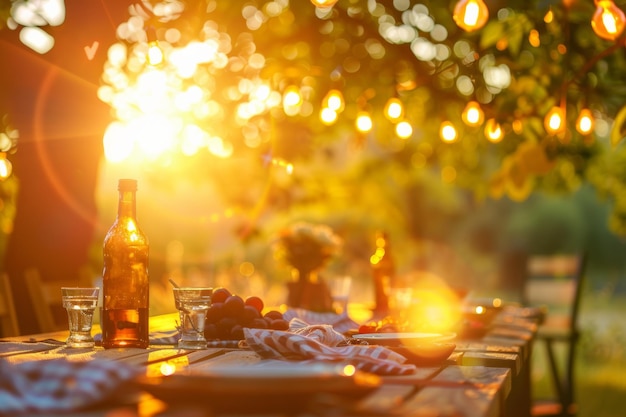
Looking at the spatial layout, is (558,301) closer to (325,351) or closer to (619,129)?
(619,129)

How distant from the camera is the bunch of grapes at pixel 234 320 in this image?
2704mm

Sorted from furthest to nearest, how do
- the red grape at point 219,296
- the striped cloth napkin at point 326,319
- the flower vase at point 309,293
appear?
1. the flower vase at point 309,293
2. the striped cloth napkin at point 326,319
3. the red grape at point 219,296

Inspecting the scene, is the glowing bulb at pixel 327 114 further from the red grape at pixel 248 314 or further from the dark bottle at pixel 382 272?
the red grape at pixel 248 314

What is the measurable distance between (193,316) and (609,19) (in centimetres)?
211

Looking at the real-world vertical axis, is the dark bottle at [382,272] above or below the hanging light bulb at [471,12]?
below

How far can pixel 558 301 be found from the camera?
762cm

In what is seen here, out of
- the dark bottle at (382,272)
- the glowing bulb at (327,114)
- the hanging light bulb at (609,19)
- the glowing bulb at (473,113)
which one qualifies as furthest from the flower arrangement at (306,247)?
the hanging light bulb at (609,19)

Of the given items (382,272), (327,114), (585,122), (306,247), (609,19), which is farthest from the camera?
(327,114)

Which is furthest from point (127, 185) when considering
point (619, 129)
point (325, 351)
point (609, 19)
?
point (619, 129)

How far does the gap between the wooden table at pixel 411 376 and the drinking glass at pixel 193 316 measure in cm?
5

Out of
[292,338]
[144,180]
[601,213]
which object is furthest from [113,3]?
[601,213]

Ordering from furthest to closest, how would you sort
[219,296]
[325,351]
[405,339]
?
[219,296], [405,339], [325,351]

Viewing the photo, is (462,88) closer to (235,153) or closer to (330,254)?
(235,153)

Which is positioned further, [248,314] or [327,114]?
[327,114]
